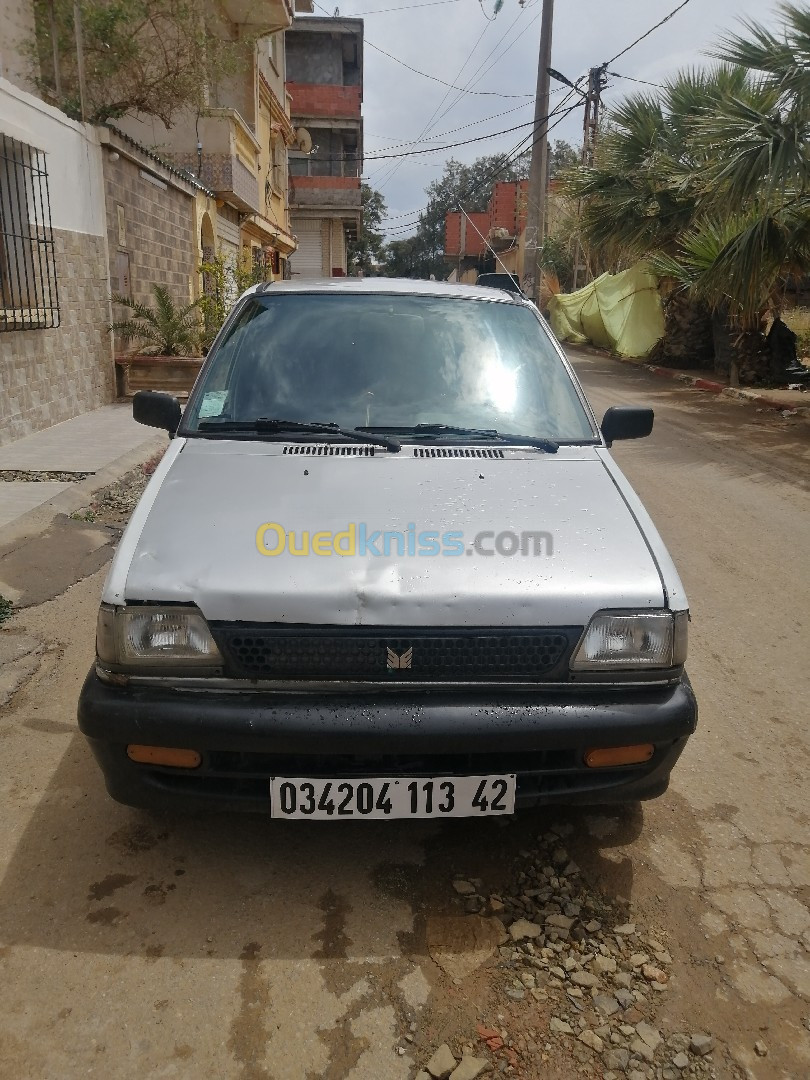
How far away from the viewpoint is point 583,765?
2373 millimetres

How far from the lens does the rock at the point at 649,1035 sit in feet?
6.57

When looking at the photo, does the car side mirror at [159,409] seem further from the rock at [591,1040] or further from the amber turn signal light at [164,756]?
the rock at [591,1040]

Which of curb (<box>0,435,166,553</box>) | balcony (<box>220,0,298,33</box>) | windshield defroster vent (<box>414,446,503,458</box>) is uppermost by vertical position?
balcony (<box>220,0,298,33</box>)

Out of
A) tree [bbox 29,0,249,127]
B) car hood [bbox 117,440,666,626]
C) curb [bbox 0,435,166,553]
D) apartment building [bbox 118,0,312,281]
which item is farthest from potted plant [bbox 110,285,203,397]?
car hood [bbox 117,440,666,626]

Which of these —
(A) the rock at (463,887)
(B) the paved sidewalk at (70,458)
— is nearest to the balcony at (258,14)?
(B) the paved sidewalk at (70,458)

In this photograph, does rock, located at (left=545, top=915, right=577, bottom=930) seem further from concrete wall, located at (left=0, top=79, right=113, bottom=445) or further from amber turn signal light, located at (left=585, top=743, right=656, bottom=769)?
concrete wall, located at (left=0, top=79, right=113, bottom=445)

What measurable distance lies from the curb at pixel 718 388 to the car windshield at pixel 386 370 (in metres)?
9.83

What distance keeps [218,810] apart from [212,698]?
13.9 inches

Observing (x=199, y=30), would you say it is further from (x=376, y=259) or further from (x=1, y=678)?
(x=376, y=259)

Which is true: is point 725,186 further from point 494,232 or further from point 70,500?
point 494,232

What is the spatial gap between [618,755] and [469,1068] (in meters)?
0.87

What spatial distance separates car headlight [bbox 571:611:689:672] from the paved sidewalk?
181 inches

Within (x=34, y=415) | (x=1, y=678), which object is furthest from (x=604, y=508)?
(x=34, y=415)

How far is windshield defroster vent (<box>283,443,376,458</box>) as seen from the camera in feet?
9.65
